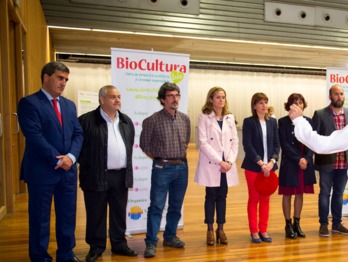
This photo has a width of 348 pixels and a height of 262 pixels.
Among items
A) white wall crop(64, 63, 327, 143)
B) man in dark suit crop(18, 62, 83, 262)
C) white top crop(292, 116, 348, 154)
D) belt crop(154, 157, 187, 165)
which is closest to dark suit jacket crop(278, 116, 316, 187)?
belt crop(154, 157, 187, 165)

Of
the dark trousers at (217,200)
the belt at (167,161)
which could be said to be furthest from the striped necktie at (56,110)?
the dark trousers at (217,200)

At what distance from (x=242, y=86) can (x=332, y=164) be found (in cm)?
1511

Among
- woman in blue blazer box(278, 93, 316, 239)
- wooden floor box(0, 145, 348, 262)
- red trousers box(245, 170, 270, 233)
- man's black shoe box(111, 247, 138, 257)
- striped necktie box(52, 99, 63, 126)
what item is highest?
striped necktie box(52, 99, 63, 126)

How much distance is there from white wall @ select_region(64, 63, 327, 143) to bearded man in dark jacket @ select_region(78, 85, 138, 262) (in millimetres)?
13576

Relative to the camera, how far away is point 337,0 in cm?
920

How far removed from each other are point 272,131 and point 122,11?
5329 millimetres

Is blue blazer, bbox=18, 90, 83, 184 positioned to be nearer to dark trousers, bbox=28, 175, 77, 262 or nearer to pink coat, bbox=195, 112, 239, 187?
dark trousers, bbox=28, 175, 77, 262

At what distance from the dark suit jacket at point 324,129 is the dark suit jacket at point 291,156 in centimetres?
12

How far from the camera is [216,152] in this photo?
3668 mm

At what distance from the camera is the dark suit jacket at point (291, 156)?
394 cm

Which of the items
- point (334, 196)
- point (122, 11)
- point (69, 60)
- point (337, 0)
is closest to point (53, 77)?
point (334, 196)

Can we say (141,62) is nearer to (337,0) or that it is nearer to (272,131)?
(272,131)

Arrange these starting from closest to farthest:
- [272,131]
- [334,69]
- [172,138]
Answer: [172,138] → [272,131] → [334,69]

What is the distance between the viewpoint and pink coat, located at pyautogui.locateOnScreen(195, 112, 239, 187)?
3656 mm
